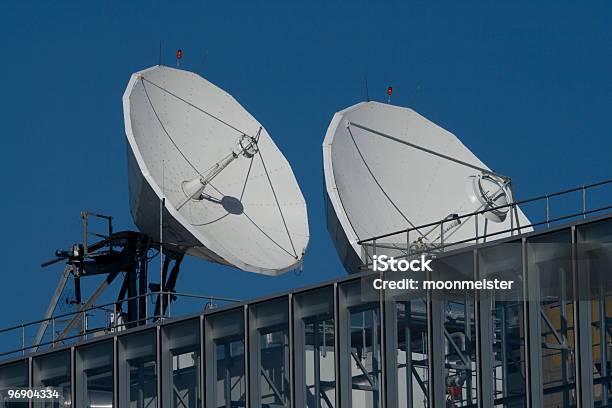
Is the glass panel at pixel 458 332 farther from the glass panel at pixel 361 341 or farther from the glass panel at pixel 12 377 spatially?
the glass panel at pixel 12 377

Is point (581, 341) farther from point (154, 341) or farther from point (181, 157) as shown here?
point (181, 157)

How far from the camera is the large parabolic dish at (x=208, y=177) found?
221ft

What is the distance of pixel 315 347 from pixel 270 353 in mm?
2378

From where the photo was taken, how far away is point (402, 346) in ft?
182

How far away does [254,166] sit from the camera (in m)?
74.9

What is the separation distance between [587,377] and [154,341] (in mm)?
19715

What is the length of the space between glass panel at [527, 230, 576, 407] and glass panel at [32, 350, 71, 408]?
2252 cm

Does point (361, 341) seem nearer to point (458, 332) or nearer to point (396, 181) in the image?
point (458, 332)

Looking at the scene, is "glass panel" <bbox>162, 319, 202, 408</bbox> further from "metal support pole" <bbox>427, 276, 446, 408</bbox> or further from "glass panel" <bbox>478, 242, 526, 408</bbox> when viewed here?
"glass panel" <bbox>478, 242, 526, 408</bbox>

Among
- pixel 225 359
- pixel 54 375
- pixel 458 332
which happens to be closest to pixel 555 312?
pixel 458 332

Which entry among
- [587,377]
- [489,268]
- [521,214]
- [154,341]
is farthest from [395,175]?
[587,377]

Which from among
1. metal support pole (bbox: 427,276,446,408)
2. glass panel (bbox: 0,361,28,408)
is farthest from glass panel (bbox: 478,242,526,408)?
glass panel (bbox: 0,361,28,408)

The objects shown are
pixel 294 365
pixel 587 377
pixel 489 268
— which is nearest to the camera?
pixel 587 377

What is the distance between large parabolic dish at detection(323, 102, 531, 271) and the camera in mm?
67312
